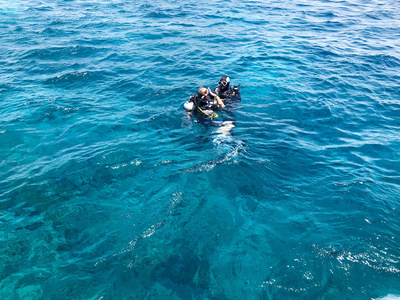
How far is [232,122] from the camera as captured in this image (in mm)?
10188

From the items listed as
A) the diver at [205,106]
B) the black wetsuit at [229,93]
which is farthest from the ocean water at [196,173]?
the black wetsuit at [229,93]

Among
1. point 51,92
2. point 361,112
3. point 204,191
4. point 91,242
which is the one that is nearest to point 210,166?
point 204,191

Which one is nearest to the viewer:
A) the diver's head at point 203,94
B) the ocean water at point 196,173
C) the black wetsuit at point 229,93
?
the ocean water at point 196,173

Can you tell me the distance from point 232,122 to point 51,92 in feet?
26.0

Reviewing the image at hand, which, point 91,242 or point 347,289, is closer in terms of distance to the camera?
point 347,289

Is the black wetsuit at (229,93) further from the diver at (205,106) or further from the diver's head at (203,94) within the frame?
the diver's head at (203,94)

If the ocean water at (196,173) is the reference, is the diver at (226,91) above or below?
above

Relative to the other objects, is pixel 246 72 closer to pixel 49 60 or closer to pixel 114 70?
pixel 114 70

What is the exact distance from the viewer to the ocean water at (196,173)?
548 centimetres

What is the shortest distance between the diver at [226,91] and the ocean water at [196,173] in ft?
1.88

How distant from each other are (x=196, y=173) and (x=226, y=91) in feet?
15.8

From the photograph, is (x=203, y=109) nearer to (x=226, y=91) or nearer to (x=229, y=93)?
(x=226, y=91)

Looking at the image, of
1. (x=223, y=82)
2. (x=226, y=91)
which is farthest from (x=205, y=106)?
(x=226, y=91)

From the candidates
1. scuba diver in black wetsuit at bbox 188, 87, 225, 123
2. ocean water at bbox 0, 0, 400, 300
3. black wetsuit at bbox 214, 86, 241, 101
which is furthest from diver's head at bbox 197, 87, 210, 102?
black wetsuit at bbox 214, 86, 241, 101
